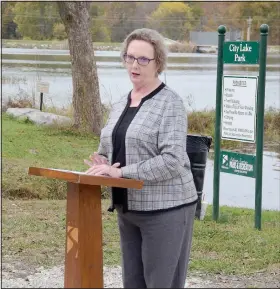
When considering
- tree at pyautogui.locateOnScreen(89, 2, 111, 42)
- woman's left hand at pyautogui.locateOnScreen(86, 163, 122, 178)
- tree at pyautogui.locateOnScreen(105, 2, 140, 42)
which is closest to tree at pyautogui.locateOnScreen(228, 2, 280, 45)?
tree at pyautogui.locateOnScreen(105, 2, 140, 42)

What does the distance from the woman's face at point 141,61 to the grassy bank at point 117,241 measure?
2292mm

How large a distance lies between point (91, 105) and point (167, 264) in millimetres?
12014

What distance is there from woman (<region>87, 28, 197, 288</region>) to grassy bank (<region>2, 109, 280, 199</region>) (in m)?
4.95

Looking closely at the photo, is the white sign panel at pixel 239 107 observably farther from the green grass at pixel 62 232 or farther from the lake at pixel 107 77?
the lake at pixel 107 77

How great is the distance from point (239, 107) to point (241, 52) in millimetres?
534

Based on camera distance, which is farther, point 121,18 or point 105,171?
point 121,18

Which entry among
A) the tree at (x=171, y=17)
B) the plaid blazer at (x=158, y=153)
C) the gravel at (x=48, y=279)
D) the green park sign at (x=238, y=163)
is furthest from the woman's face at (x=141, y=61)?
the tree at (x=171, y=17)

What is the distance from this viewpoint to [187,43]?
3042cm

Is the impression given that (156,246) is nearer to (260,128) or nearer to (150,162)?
(150,162)

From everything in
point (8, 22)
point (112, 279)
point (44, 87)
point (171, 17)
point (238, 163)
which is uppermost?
point (171, 17)

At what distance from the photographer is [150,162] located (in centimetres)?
381

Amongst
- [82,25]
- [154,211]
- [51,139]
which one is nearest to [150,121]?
[154,211]

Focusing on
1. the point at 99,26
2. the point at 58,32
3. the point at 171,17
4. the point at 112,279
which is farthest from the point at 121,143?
the point at 99,26

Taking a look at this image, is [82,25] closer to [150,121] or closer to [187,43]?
[150,121]
